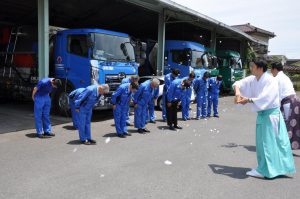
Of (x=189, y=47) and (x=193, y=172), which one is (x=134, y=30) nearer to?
(x=189, y=47)

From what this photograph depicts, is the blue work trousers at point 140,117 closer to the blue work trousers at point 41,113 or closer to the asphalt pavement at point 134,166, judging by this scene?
the asphalt pavement at point 134,166

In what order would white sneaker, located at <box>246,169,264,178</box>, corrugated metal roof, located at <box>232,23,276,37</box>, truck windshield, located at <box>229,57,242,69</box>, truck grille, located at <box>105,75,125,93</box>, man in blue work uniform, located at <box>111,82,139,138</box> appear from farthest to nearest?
corrugated metal roof, located at <box>232,23,276,37</box> < truck windshield, located at <box>229,57,242,69</box> < truck grille, located at <box>105,75,125,93</box> < man in blue work uniform, located at <box>111,82,139,138</box> < white sneaker, located at <box>246,169,264,178</box>

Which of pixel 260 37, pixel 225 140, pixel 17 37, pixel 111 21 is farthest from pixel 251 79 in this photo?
pixel 260 37

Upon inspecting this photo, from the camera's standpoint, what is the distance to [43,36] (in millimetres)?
10555

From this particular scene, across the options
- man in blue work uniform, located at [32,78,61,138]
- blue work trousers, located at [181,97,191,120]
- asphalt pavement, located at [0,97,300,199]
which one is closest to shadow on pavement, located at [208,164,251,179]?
asphalt pavement, located at [0,97,300,199]

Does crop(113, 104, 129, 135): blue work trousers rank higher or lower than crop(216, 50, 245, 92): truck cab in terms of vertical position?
lower

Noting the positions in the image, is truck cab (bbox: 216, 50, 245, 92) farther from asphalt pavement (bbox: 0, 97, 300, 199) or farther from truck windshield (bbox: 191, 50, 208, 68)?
asphalt pavement (bbox: 0, 97, 300, 199)

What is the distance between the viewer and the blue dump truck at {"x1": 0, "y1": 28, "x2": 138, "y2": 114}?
416 inches

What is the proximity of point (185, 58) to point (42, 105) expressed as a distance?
918 cm

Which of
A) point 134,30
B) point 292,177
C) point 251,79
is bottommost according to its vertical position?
point 292,177

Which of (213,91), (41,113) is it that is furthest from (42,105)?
(213,91)

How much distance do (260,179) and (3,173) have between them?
389cm

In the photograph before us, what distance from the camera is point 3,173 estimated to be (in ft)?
17.6

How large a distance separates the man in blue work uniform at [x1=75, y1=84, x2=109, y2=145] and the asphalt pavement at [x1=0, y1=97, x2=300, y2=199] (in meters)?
0.23
